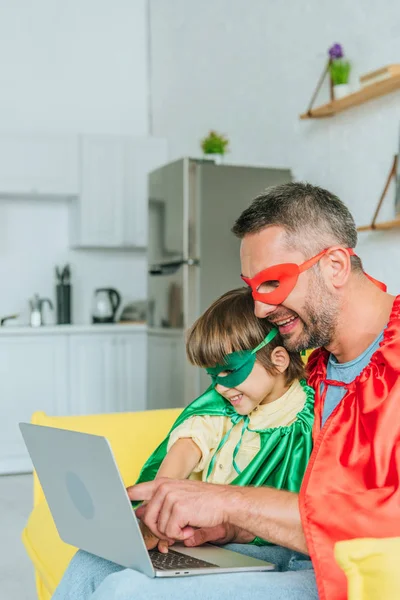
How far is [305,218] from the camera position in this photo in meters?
1.62

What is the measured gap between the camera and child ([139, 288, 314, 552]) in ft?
6.05

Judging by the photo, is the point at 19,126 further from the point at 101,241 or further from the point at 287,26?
the point at 287,26

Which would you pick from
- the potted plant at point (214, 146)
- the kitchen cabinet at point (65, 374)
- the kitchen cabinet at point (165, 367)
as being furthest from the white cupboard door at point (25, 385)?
the potted plant at point (214, 146)

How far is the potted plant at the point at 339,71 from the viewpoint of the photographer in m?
3.82

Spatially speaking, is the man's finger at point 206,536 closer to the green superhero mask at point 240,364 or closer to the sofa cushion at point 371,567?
the green superhero mask at point 240,364

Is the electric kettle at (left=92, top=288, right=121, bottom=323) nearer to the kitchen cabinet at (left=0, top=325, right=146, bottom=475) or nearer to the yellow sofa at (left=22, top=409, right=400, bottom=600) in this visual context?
the kitchen cabinet at (left=0, top=325, right=146, bottom=475)

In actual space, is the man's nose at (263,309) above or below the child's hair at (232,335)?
above

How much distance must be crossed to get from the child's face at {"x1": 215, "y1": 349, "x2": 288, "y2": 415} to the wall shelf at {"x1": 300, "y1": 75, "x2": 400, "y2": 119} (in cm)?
187

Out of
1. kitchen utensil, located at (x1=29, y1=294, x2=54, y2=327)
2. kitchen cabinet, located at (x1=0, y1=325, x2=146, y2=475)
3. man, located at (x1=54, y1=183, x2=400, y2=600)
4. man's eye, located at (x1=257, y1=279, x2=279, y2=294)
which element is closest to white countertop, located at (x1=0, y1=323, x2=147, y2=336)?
kitchen cabinet, located at (x1=0, y1=325, x2=146, y2=475)

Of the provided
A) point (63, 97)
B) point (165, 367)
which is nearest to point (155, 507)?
point (165, 367)

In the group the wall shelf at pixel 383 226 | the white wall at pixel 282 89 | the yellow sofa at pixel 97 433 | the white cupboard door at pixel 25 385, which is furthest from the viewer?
the white cupboard door at pixel 25 385

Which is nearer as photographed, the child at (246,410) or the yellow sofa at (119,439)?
the child at (246,410)

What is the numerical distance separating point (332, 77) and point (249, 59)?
1142 millimetres

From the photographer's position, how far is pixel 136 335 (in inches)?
216
